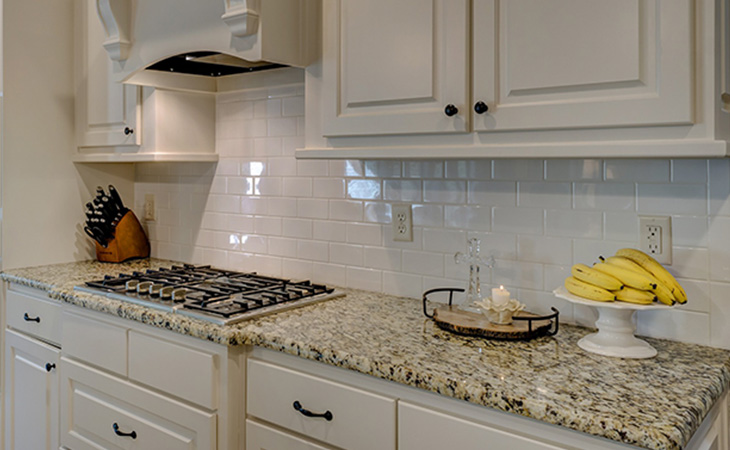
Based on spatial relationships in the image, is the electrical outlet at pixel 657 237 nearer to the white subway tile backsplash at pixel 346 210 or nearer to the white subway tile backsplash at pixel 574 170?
the white subway tile backsplash at pixel 574 170

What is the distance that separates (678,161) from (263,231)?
1.57 metres

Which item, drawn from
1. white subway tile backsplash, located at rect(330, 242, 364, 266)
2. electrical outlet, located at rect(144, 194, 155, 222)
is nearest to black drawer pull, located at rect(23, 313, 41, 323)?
electrical outlet, located at rect(144, 194, 155, 222)

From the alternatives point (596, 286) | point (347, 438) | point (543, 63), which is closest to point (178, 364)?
point (347, 438)

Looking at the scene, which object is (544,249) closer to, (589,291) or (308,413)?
(589,291)

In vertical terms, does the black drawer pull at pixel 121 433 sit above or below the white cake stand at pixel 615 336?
below

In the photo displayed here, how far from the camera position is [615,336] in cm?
137

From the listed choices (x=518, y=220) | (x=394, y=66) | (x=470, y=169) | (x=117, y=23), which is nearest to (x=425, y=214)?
(x=470, y=169)

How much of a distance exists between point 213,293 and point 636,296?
4.13 feet

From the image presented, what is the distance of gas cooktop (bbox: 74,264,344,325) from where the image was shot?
5.59 feet

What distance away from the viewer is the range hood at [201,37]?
1737mm

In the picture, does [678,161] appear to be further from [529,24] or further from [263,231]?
[263,231]

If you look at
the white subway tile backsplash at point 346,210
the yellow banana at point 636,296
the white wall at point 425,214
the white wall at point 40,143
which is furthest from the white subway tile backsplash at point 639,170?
the white wall at point 40,143

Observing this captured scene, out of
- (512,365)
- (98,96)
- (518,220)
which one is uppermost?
(98,96)

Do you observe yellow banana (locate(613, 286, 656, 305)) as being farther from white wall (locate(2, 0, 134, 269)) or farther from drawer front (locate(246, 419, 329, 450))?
white wall (locate(2, 0, 134, 269))
